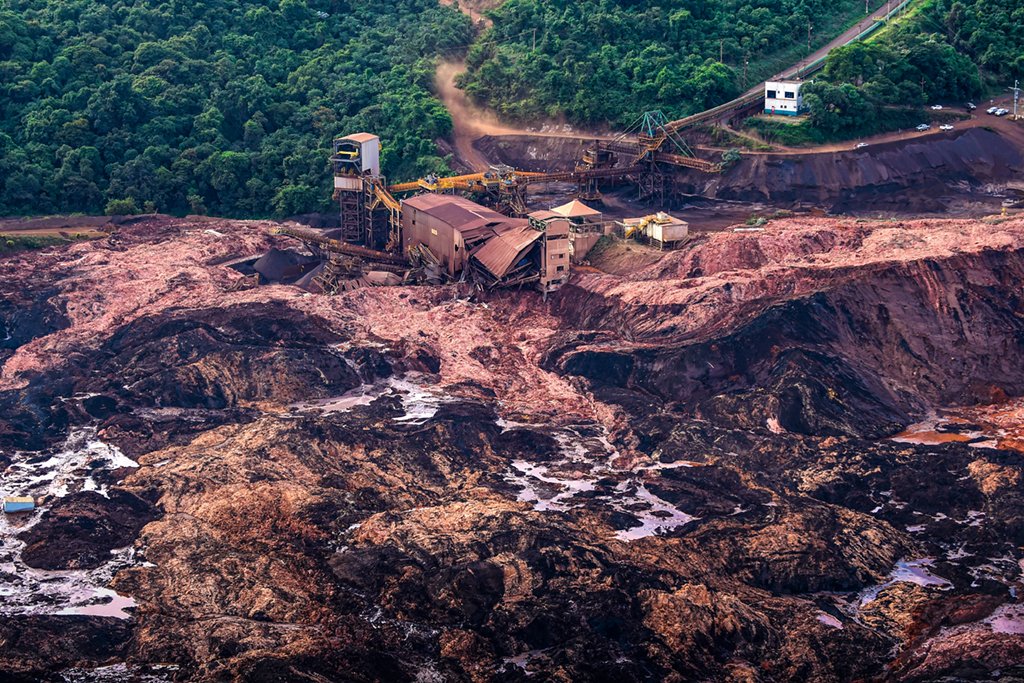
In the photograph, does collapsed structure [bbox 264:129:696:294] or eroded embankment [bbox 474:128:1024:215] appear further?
eroded embankment [bbox 474:128:1024:215]

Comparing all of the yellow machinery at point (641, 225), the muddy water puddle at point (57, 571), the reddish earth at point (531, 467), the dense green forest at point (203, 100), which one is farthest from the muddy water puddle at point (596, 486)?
the dense green forest at point (203, 100)

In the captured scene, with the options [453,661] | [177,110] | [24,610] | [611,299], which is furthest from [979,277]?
[177,110]

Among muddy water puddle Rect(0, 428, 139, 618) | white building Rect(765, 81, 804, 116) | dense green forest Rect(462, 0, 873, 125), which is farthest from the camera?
dense green forest Rect(462, 0, 873, 125)

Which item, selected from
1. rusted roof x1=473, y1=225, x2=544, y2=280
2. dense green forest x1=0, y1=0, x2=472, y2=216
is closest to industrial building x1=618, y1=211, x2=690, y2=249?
rusted roof x1=473, y1=225, x2=544, y2=280

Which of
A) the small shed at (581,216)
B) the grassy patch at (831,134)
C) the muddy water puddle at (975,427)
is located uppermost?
the grassy patch at (831,134)

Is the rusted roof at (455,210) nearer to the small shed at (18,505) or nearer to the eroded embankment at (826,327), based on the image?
the eroded embankment at (826,327)

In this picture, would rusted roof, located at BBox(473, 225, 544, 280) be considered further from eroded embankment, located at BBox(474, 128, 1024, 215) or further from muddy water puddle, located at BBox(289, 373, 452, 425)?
eroded embankment, located at BBox(474, 128, 1024, 215)

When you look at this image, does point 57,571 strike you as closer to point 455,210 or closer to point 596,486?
point 596,486
